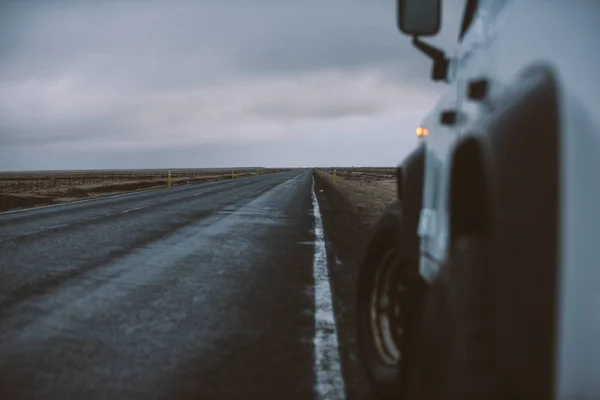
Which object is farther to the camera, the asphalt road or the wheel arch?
the asphalt road

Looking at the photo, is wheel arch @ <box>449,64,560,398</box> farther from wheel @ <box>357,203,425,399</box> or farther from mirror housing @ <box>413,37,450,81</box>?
wheel @ <box>357,203,425,399</box>

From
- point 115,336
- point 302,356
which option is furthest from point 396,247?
point 115,336

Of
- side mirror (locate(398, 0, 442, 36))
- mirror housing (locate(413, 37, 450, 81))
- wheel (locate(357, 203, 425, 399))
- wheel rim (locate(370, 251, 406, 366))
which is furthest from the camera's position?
wheel rim (locate(370, 251, 406, 366))

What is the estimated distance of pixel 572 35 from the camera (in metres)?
1.61

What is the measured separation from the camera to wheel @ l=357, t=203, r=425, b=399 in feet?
10.5

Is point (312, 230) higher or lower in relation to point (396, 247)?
lower

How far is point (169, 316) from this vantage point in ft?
16.8

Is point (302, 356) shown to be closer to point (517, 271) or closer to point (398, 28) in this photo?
point (398, 28)

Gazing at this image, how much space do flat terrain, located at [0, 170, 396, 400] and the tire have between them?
1.73 metres

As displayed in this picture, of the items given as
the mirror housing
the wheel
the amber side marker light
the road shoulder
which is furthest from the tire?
the road shoulder

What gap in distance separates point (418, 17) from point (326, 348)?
2.65 metres

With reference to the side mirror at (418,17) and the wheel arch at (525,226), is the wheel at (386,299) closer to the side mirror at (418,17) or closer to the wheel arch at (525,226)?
the side mirror at (418,17)

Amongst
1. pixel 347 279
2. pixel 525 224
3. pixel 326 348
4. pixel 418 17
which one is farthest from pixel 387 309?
pixel 347 279

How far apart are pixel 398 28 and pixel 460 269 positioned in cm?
171
